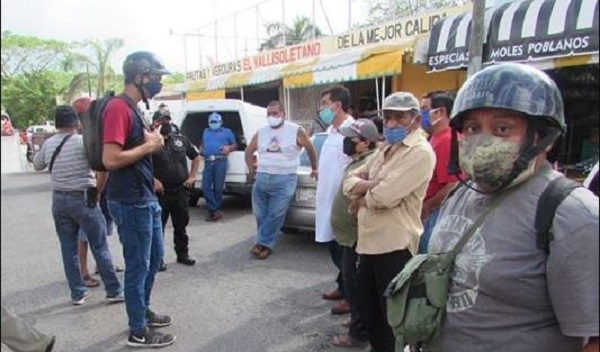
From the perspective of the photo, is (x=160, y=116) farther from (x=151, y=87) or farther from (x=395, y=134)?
(x=395, y=134)

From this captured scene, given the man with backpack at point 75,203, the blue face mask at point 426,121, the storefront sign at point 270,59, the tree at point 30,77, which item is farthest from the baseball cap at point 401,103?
the storefront sign at point 270,59

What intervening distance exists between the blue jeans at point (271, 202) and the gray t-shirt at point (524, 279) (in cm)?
442

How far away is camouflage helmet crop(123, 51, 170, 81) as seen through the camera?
130 inches

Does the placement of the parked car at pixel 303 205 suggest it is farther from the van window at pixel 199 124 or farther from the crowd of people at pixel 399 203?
the van window at pixel 199 124

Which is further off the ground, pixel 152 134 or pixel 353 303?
pixel 152 134

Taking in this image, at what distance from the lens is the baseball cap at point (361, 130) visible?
3.97 metres

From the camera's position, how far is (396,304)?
1.79m

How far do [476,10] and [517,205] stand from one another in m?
3.61

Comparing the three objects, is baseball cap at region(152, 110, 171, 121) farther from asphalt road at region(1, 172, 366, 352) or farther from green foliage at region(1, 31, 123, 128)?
green foliage at region(1, 31, 123, 128)

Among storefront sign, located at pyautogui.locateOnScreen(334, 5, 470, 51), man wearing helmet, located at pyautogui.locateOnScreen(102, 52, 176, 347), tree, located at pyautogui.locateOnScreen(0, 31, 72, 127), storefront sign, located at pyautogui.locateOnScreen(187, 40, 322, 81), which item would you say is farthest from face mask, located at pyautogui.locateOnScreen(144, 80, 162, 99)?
storefront sign, located at pyautogui.locateOnScreen(187, 40, 322, 81)

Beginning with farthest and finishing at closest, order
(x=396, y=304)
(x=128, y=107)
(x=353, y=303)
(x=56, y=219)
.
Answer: (x=56, y=219), (x=353, y=303), (x=128, y=107), (x=396, y=304)

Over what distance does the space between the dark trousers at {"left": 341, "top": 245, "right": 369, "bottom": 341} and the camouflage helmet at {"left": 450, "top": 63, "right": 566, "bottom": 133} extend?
6.87 ft

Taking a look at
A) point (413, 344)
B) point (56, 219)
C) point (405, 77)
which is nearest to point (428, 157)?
point (413, 344)

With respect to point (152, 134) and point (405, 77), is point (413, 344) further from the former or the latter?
point (405, 77)
